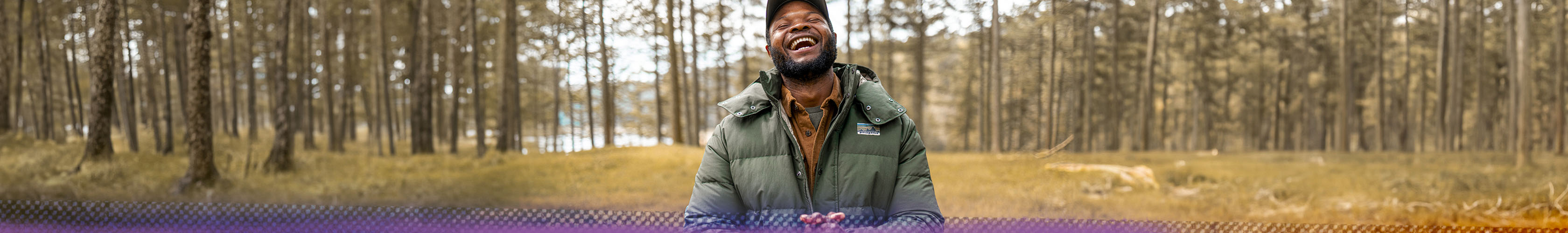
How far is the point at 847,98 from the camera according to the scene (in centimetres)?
131

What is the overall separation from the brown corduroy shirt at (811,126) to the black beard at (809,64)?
54 mm

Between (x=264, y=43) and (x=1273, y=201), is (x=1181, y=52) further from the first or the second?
(x=264, y=43)

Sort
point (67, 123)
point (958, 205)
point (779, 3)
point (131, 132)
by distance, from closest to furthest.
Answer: point (779, 3), point (958, 205), point (67, 123), point (131, 132)

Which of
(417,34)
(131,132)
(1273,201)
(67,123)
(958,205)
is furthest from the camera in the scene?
(417,34)

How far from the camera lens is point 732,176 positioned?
55.5 inches

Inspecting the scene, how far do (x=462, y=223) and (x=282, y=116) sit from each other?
24.9ft

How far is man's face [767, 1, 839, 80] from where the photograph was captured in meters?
1.27

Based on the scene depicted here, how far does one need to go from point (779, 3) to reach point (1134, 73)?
603 inches

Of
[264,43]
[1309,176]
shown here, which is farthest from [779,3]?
[264,43]

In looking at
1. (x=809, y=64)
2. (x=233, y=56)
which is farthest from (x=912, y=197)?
(x=233, y=56)

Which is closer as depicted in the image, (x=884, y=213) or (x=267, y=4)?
(x=884, y=213)

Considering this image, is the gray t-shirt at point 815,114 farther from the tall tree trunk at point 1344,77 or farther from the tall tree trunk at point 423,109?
the tall tree trunk at point 1344,77

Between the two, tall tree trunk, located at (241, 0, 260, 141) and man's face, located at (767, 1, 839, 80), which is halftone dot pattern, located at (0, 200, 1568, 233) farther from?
tall tree trunk, located at (241, 0, 260, 141)

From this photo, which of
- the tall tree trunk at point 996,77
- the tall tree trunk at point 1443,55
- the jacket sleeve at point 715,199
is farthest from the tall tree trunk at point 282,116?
the tall tree trunk at point 1443,55
